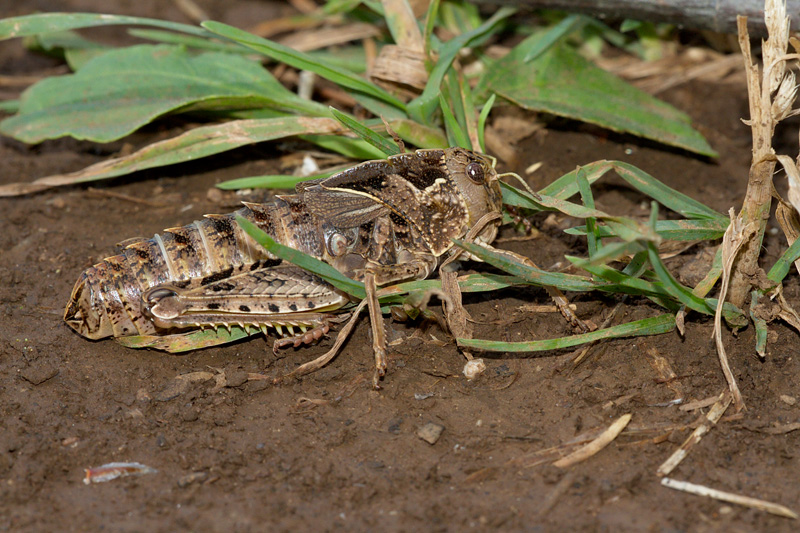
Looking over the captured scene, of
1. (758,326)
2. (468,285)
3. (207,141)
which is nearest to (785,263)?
(758,326)

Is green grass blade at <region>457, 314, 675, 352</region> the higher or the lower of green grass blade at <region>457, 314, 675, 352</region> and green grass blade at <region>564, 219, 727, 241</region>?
the lower

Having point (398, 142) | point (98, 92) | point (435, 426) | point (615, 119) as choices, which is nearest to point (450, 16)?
point (615, 119)

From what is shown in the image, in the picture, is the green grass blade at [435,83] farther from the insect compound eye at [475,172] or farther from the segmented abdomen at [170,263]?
the segmented abdomen at [170,263]

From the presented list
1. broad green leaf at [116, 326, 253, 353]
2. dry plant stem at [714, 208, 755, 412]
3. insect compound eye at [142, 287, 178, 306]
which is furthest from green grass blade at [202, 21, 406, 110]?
dry plant stem at [714, 208, 755, 412]

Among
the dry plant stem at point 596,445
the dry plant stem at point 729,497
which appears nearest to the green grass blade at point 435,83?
the dry plant stem at point 596,445

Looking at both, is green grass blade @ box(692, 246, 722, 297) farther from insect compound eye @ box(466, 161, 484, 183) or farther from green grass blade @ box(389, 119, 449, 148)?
green grass blade @ box(389, 119, 449, 148)

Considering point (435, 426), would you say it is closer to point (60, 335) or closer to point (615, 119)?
point (60, 335)
